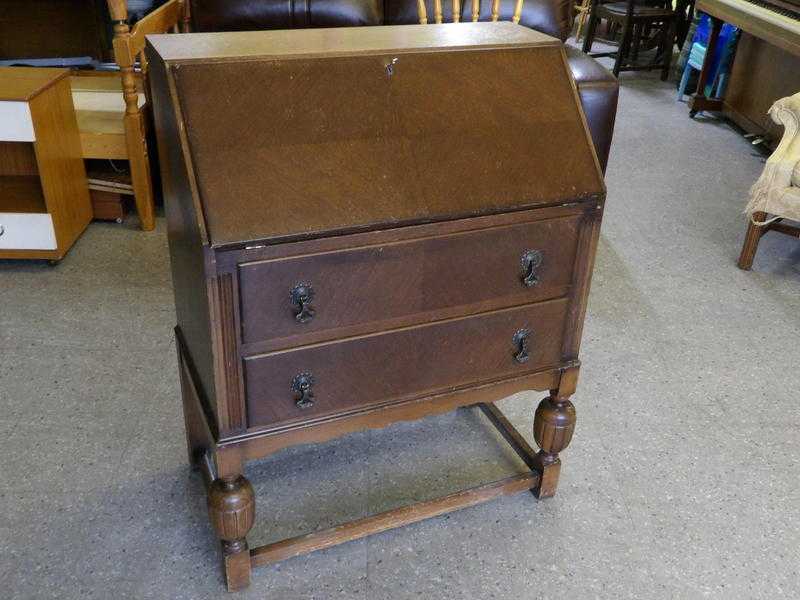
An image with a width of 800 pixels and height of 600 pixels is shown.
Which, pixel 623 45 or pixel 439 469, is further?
pixel 623 45

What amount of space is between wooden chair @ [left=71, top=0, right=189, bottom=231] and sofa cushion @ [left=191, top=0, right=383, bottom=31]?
21cm

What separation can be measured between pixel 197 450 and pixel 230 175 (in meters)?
0.82

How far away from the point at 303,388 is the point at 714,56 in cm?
407

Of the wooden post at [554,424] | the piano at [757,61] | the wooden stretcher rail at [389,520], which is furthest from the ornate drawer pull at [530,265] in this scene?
the piano at [757,61]

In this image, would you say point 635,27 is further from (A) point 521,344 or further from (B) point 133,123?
(A) point 521,344

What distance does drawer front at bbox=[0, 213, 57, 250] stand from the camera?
248 centimetres

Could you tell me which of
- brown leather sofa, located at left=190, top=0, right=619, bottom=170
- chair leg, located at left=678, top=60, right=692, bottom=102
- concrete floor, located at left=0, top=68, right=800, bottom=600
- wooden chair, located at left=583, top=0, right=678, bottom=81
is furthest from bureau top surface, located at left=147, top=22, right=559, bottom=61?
wooden chair, located at left=583, top=0, right=678, bottom=81

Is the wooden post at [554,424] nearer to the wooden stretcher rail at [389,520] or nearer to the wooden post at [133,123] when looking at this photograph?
the wooden stretcher rail at [389,520]

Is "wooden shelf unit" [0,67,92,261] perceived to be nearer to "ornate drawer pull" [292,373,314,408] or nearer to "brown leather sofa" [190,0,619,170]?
"brown leather sofa" [190,0,619,170]

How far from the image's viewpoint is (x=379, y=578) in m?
1.51

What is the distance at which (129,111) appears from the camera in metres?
2.69

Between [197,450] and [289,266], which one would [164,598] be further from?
[289,266]

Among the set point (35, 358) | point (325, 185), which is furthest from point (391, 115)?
point (35, 358)

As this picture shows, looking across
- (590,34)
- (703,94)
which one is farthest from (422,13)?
(590,34)
